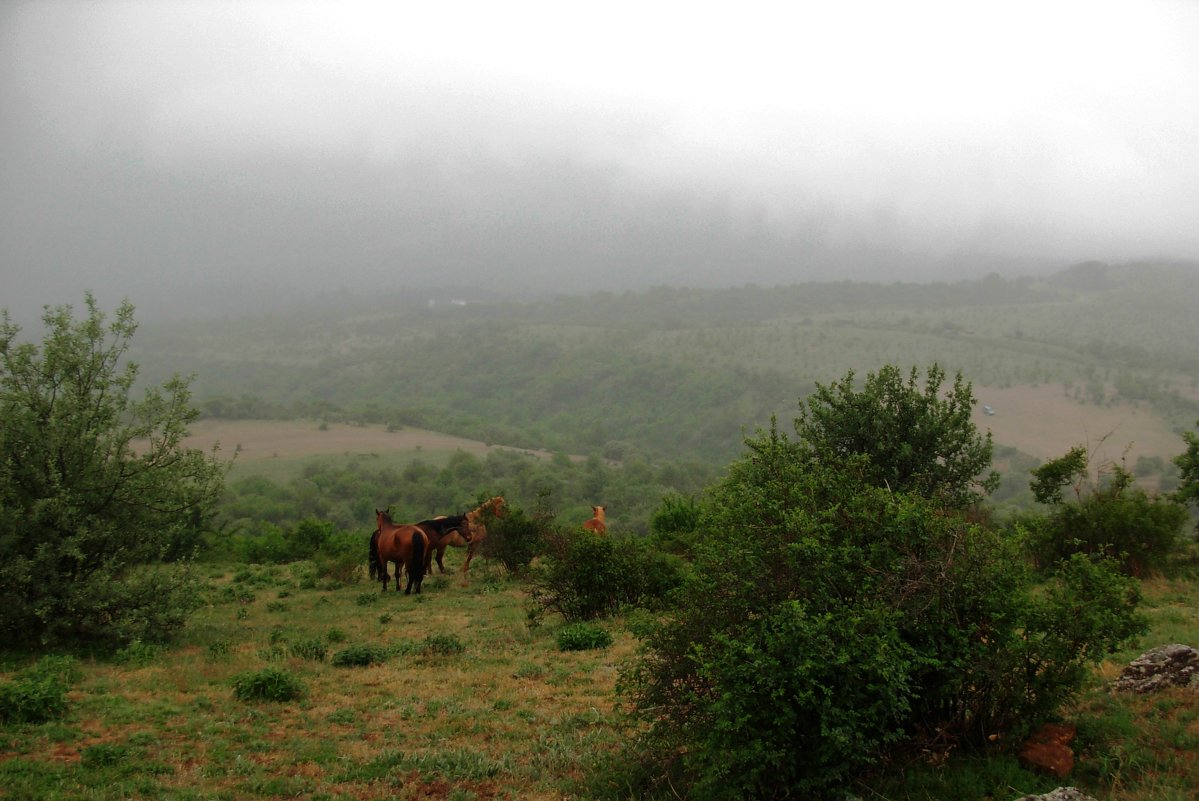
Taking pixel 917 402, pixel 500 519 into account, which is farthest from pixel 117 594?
pixel 917 402

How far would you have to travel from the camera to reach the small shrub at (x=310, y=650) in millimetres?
14758

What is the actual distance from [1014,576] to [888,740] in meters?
2.17

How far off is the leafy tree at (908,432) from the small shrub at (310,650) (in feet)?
35.3

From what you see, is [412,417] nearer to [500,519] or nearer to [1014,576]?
[500,519]

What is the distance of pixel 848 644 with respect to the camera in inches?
269

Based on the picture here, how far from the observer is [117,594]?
14422 millimetres

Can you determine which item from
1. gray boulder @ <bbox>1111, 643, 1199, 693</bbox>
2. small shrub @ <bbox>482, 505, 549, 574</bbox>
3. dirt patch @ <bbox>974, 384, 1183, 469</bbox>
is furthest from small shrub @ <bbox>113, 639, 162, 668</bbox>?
dirt patch @ <bbox>974, 384, 1183, 469</bbox>

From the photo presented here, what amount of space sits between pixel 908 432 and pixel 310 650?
13208 millimetres

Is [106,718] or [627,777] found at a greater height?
[627,777]

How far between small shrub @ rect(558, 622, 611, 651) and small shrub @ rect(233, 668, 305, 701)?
5041 millimetres

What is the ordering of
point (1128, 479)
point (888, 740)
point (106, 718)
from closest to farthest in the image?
point (888, 740), point (106, 718), point (1128, 479)

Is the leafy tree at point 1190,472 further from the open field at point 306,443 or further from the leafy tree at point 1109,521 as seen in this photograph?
the open field at point 306,443

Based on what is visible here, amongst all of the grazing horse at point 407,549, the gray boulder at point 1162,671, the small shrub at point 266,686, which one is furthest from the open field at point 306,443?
the gray boulder at point 1162,671

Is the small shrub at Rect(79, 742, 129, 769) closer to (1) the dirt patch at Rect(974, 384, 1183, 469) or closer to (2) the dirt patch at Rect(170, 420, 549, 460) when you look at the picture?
(2) the dirt patch at Rect(170, 420, 549, 460)
